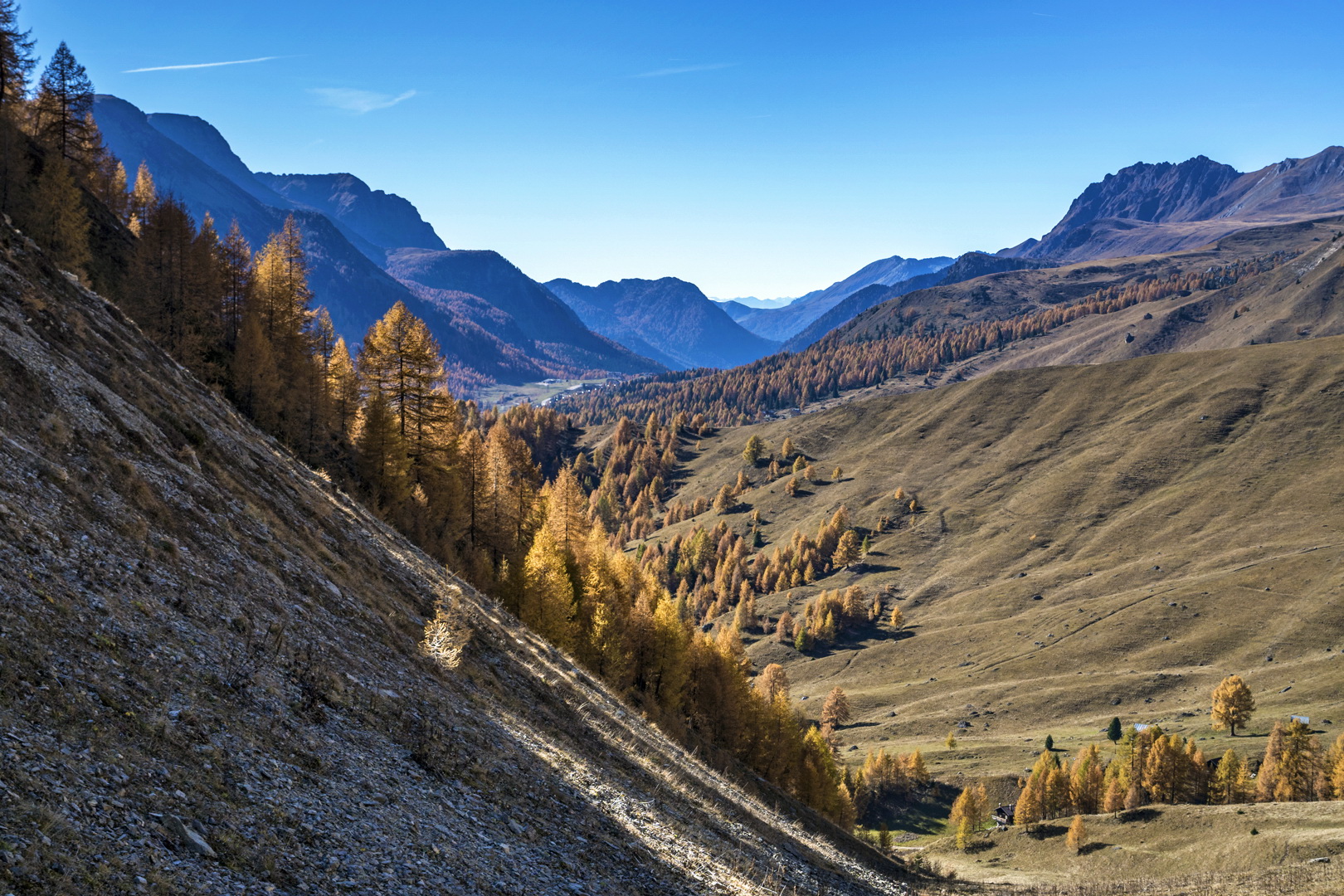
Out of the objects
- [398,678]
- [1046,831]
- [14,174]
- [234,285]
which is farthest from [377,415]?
[1046,831]

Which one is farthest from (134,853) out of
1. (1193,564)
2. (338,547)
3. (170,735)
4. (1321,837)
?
(1193,564)

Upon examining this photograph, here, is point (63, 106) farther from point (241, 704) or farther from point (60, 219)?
point (241, 704)

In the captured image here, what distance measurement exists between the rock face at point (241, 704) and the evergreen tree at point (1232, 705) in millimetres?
113181

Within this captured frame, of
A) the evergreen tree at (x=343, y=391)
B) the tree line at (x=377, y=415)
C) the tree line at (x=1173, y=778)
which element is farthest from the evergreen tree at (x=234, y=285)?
the tree line at (x=1173, y=778)

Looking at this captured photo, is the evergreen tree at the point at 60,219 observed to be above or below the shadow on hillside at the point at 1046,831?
above

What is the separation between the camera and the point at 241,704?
15289mm

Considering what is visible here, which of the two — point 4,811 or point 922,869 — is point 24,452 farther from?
point 922,869

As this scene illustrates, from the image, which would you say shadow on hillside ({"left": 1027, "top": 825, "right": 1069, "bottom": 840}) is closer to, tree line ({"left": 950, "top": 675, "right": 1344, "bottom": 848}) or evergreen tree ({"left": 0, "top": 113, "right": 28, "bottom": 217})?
tree line ({"left": 950, "top": 675, "right": 1344, "bottom": 848})

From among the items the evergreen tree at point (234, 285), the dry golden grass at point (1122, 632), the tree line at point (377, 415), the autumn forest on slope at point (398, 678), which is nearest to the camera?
the autumn forest on slope at point (398, 678)

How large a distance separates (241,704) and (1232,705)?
14178cm

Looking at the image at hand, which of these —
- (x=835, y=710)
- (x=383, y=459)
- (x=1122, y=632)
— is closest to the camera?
(x=383, y=459)

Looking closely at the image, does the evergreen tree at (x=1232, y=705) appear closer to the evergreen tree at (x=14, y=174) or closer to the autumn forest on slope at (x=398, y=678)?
the autumn forest on slope at (x=398, y=678)

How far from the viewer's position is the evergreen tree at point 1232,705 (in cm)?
11038

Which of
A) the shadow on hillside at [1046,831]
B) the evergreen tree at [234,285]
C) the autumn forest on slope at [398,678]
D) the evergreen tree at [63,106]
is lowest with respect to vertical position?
the shadow on hillside at [1046,831]
